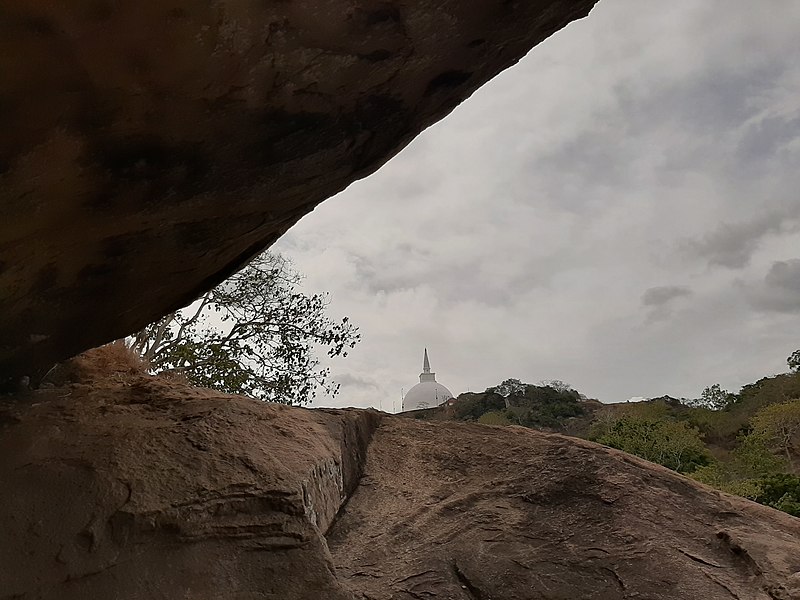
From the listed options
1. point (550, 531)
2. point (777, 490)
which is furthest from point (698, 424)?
point (550, 531)

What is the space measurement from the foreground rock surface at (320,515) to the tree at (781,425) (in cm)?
1330

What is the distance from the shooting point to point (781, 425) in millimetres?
15734

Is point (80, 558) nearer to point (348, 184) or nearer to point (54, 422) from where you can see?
point (54, 422)

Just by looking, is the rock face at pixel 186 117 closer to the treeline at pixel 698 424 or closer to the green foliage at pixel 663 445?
the treeline at pixel 698 424

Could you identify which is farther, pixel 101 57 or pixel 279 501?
pixel 279 501

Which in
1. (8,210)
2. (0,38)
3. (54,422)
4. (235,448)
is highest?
(0,38)

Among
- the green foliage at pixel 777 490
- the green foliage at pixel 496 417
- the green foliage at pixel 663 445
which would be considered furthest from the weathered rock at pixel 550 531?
the green foliage at pixel 496 417

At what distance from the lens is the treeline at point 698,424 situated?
43.0 feet

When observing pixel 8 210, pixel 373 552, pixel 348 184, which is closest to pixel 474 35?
pixel 348 184

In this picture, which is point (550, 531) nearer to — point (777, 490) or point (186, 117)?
point (186, 117)

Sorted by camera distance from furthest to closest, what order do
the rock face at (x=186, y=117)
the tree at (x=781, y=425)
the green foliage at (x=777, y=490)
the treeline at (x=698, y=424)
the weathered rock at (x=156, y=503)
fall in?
the tree at (x=781, y=425)
the treeline at (x=698, y=424)
the green foliage at (x=777, y=490)
the weathered rock at (x=156, y=503)
the rock face at (x=186, y=117)

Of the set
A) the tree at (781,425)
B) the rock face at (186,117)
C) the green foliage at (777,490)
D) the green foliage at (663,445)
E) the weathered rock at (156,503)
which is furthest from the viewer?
the tree at (781,425)

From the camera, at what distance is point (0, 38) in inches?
72.9

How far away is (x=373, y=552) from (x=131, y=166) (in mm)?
2075
